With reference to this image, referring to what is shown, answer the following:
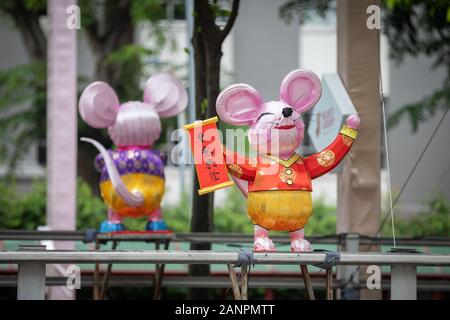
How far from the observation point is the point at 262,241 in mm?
4793

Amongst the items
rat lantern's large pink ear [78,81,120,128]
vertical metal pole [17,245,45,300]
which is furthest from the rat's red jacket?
rat lantern's large pink ear [78,81,120,128]

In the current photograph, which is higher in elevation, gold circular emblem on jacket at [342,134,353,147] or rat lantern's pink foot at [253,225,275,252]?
gold circular emblem on jacket at [342,134,353,147]

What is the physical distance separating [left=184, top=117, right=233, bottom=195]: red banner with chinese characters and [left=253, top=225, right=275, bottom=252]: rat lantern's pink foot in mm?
393

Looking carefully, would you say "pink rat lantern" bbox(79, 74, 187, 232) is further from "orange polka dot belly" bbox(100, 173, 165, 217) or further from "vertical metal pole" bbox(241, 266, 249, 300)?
"vertical metal pole" bbox(241, 266, 249, 300)

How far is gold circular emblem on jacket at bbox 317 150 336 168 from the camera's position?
496 cm

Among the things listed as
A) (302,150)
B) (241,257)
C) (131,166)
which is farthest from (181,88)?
(302,150)

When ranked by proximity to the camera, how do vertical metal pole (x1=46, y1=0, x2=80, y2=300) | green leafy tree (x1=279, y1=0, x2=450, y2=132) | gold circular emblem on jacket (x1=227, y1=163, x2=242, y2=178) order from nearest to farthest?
gold circular emblem on jacket (x1=227, y1=163, x2=242, y2=178), vertical metal pole (x1=46, y1=0, x2=80, y2=300), green leafy tree (x1=279, y1=0, x2=450, y2=132)

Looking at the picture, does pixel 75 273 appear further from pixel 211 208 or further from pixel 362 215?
pixel 362 215

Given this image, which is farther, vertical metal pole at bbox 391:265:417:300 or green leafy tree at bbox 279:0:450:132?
green leafy tree at bbox 279:0:450:132

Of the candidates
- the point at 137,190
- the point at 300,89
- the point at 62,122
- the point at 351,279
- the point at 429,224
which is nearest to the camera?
the point at 300,89

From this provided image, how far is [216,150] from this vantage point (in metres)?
4.64

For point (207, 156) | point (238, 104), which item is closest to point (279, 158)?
point (238, 104)

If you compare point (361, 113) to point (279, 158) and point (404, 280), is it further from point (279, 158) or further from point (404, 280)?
point (404, 280)

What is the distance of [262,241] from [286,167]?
43cm
